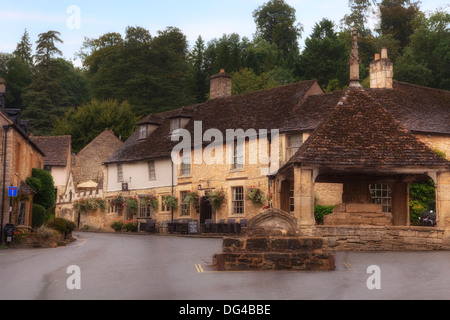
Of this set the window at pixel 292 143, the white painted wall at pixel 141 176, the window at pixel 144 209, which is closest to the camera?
the window at pixel 292 143

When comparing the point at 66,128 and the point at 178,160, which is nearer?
the point at 178,160

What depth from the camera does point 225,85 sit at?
46.0m

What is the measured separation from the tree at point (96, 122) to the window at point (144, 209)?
69.3 ft

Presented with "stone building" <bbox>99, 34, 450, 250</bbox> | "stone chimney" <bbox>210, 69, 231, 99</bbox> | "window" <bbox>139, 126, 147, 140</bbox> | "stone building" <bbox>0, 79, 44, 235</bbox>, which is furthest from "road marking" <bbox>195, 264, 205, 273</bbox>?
"window" <bbox>139, 126, 147, 140</bbox>

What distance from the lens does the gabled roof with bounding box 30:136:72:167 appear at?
185ft

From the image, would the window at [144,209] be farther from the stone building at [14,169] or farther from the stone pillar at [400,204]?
the stone pillar at [400,204]

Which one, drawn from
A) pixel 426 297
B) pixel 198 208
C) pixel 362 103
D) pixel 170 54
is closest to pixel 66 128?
pixel 170 54

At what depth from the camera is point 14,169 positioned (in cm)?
3167

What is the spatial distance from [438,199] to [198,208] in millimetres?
19431

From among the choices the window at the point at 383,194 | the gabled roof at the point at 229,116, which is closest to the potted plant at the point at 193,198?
the gabled roof at the point at 229,116

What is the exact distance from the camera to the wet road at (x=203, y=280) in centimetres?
1174

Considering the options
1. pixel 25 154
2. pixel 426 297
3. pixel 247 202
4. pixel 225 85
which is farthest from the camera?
pixel 225 85

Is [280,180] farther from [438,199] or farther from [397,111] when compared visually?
[397,111]
